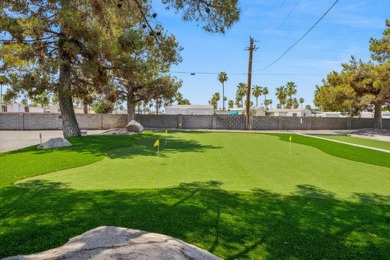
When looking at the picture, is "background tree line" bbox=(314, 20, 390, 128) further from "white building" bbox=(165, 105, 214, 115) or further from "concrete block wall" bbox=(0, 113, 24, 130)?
"concrete block wall" bbox=(0, 113, 24, 130)

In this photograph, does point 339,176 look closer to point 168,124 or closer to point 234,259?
point 234,259

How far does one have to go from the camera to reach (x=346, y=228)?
4445 millimetres

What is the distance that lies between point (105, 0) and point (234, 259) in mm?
5620

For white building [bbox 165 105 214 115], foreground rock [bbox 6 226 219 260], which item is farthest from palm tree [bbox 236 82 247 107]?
foreground rock [bbox 6 226 219 260]

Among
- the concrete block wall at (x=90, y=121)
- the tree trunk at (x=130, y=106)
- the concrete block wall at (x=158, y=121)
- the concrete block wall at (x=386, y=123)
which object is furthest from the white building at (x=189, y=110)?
the concrete block wall at (x=386, y=123)

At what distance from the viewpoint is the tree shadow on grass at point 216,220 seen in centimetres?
366

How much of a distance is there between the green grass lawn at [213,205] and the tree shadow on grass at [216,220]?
0.02 metres

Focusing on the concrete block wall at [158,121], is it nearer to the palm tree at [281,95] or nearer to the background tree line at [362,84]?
the background tree line at [362,84]

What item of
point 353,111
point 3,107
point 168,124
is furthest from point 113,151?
point 3,107

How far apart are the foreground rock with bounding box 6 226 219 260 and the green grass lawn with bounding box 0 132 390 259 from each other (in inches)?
48.7

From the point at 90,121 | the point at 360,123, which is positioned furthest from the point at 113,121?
the point at 360,123

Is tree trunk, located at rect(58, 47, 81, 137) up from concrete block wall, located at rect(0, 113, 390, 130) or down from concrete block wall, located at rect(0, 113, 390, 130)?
up

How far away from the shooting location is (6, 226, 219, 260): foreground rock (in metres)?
2.14

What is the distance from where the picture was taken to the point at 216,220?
4535mm
